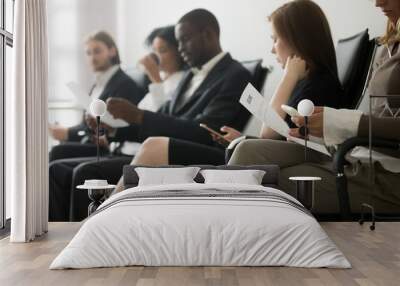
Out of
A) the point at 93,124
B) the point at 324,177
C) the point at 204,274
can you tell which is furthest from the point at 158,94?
the point at 204,274

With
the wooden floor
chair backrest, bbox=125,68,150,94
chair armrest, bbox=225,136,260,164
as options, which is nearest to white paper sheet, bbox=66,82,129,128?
chair backrest, bbox=125,68,150,94

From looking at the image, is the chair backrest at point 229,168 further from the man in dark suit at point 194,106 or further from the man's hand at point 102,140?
the man's hand at point 102,140

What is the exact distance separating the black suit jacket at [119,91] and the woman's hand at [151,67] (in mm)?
217

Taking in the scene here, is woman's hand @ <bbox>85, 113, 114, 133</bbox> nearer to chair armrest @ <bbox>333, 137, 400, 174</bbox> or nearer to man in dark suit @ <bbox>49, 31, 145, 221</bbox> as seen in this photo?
man in dark suit @ <bbox>49, 31, 145, 221</bbox>

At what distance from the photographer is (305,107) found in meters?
6.98

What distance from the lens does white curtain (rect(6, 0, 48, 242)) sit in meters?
5.86

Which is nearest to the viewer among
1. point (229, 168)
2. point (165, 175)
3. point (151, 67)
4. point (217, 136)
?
point (165, 175)

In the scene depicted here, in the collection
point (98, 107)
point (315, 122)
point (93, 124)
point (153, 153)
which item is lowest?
point (153, 153)

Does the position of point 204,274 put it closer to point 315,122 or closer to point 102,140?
point 315,122

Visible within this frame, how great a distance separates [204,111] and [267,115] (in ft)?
2.49

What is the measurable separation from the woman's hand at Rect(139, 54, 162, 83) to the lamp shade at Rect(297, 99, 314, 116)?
1.75m

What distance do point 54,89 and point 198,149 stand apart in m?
1.91

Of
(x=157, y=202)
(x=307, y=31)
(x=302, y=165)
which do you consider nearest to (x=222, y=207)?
(x=157, y=202)

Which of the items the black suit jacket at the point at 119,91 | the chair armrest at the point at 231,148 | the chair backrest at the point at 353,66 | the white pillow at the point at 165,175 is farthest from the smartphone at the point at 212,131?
the chair backrest at the point at 353,66
